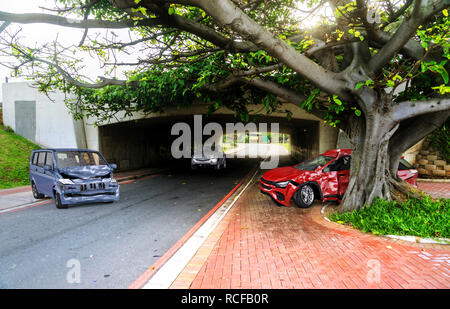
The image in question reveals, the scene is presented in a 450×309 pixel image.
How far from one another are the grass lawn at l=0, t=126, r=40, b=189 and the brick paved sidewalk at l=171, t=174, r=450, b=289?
11.8 m

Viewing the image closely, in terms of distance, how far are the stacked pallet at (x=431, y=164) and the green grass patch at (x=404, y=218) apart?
24.7ft

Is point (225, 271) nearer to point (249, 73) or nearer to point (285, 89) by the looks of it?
point (249, 73)

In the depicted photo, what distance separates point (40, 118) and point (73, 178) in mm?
12836

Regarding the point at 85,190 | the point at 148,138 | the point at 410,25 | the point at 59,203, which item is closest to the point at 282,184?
the point at 410,25

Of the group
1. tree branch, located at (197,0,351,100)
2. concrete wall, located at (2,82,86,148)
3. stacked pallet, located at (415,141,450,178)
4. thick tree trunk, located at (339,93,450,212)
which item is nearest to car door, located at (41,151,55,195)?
tree branch, located at (197,0,351,100)

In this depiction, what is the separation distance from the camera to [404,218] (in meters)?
5.93

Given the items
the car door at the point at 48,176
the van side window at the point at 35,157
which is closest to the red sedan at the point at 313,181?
the car door at the point at 48,176

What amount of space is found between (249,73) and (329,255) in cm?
426

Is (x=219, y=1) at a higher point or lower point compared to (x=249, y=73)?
higher

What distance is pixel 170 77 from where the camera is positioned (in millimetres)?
9461

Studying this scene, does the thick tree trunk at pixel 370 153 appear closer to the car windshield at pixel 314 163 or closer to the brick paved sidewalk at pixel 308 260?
the car windshield at pixel 314 163

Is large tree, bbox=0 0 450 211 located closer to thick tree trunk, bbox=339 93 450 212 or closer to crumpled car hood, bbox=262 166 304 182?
thick tree trunk, bbox=339 93 450 212

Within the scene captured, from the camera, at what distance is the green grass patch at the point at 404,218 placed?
5391mm
